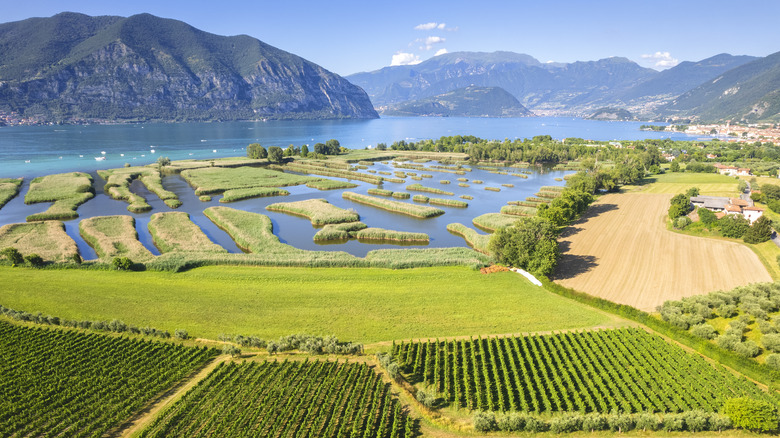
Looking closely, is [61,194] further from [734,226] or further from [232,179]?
[734,226]

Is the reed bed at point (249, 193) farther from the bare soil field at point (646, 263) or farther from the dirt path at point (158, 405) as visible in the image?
the bare soil field at point (646, 263)

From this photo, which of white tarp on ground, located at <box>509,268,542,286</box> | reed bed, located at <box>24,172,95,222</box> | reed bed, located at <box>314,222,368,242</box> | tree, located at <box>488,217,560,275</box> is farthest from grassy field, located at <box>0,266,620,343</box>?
reed bed, located at <box>24,172,95,222</box>

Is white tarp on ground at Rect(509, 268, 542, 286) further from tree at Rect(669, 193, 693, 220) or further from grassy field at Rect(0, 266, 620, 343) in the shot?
tree at Rect(669, 193, 693, 220)

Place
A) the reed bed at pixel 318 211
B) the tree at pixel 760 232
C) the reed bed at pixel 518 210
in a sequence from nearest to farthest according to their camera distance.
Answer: the tree at pixel 760 232 < the reed bed at pixel 318 211 < the reed bed at pixel 518 210

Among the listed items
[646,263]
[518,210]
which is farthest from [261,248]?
[646,263]

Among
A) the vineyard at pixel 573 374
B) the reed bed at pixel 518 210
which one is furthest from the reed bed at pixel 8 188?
the reed bed at pixel 518 210

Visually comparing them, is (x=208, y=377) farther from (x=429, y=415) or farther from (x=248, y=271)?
(x=248, y=271)

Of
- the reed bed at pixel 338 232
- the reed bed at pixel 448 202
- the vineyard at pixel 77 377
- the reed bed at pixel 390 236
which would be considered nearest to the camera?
the vineyard at pixel 77 377
